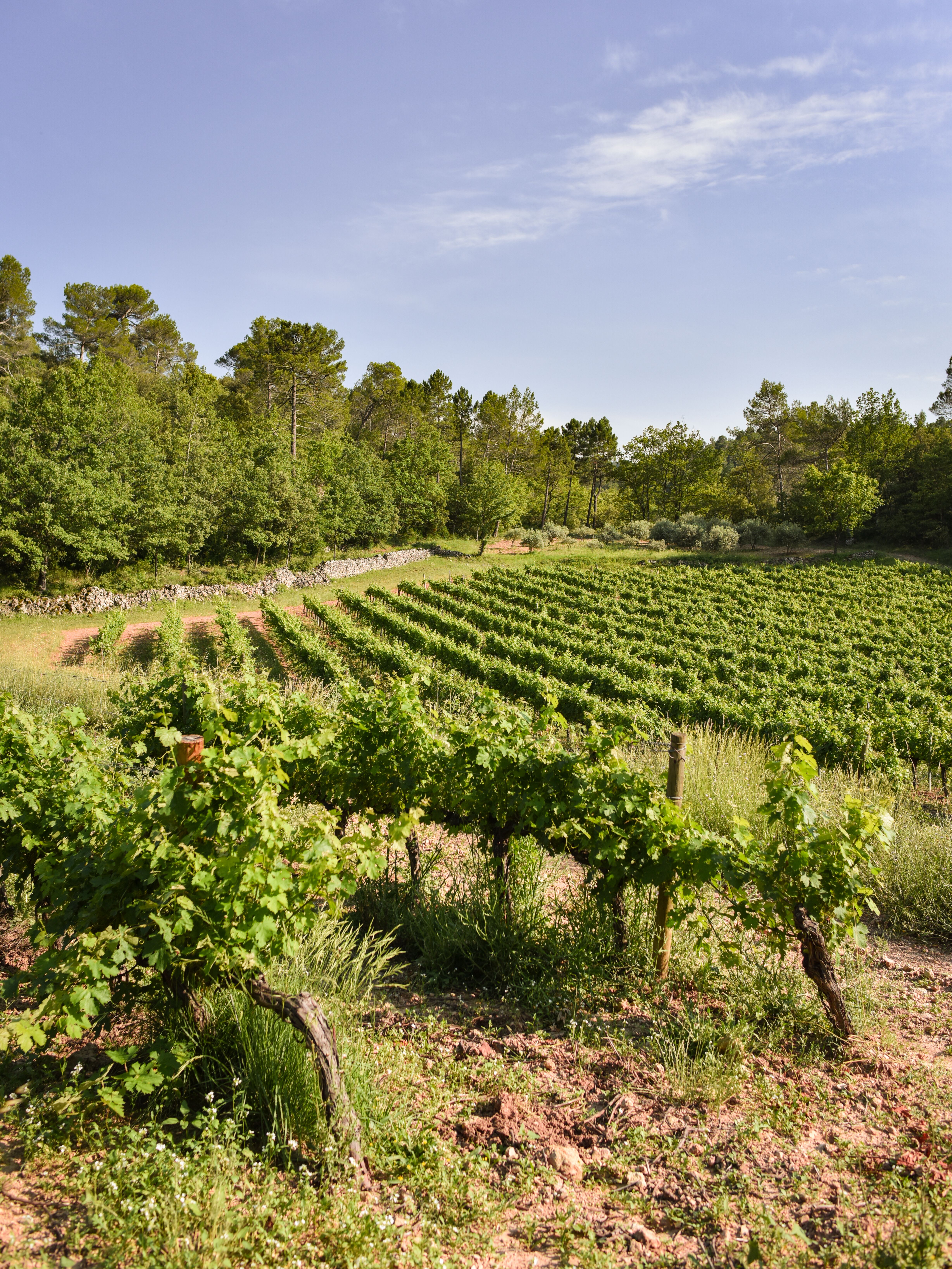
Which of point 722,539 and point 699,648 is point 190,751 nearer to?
point 699,648

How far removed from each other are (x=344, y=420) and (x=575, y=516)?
75.2 ft

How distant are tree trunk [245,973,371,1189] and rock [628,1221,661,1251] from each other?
3.82 ft

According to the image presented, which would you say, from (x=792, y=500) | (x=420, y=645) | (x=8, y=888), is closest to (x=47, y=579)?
(x=420, y=645)

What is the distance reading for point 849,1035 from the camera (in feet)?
12.5

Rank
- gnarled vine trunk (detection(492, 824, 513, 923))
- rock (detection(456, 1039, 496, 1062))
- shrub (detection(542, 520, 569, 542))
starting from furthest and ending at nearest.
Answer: shrub (detection(542, 520, 569, 542)) → gnarled vine trunk (detection(492, 824, 513, 923)) → rock (detection(456, 1039, 496, 1062))

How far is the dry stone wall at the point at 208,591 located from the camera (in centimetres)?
2416

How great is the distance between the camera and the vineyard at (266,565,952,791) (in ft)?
39.9

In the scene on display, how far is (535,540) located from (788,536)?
18.5m

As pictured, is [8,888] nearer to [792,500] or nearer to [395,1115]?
[395,1115]

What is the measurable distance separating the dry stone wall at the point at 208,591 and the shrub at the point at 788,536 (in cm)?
2406

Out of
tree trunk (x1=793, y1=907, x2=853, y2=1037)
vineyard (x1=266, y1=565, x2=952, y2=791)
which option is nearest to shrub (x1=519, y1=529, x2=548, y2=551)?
vineyard (x1=266, y1=565, x2=952, y2=791)

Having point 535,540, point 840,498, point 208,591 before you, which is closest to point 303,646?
point 208,591

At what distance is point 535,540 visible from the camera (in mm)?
47750

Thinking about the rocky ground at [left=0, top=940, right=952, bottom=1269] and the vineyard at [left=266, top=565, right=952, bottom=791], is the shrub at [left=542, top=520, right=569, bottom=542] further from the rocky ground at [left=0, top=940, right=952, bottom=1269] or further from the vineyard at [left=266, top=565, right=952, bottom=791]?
the rocky ground at [left=0, top=940, right=952, bottom=1269]
